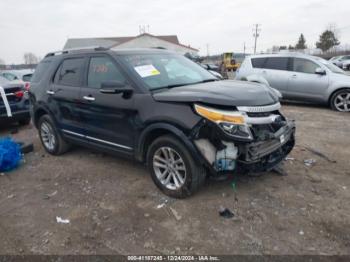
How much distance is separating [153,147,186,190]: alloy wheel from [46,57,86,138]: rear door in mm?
1614

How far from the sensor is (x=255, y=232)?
9.27 feet

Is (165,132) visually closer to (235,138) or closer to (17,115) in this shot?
(235,138)

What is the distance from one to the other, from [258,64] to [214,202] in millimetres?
7600

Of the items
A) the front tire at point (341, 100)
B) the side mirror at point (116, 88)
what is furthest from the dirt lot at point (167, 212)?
the front tire at point (341, 100)

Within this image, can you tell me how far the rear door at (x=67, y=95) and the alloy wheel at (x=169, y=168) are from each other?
1614 mm

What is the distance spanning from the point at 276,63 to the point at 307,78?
3.99ft

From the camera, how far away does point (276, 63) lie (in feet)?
30.8

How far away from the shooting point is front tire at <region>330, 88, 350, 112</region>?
8.06 metres

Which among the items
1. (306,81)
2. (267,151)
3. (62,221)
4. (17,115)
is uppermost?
(306,81)

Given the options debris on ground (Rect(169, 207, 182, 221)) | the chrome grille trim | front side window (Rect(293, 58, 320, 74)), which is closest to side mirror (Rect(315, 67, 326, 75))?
front side window (Rect(293, 58, 320, 74))

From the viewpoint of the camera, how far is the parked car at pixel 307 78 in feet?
26.8

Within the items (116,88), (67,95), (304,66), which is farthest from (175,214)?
→ (304,66)

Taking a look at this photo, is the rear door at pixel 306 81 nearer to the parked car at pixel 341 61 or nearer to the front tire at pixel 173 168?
the front tire at pixel 173 168

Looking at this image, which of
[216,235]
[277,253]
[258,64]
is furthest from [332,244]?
[258,64]
